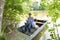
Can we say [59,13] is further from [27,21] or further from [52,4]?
[27,21]

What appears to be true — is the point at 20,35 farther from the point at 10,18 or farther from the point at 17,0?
the point at 17,0

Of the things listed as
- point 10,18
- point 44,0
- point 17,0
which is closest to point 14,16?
point 10,18

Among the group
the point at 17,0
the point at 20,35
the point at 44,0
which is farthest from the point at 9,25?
the point at 44,0

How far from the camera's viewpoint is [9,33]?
12.4 feet

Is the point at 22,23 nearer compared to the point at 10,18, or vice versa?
the point at 10,18

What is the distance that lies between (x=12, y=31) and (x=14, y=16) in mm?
413

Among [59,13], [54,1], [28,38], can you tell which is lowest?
[28,38]

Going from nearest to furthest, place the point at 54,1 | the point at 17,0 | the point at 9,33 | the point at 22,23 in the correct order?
the point at 54,1 < the point at 17,0 < the point at 9,33 < the point at 22,23

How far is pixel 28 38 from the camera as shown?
3.56 metres

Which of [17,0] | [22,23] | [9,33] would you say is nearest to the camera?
[17,0]

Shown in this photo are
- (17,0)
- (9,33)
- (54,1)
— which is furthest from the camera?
(9,33)

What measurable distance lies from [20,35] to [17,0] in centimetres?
82

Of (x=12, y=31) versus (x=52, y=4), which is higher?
(x=52, y=4)

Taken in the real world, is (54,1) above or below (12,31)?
above
